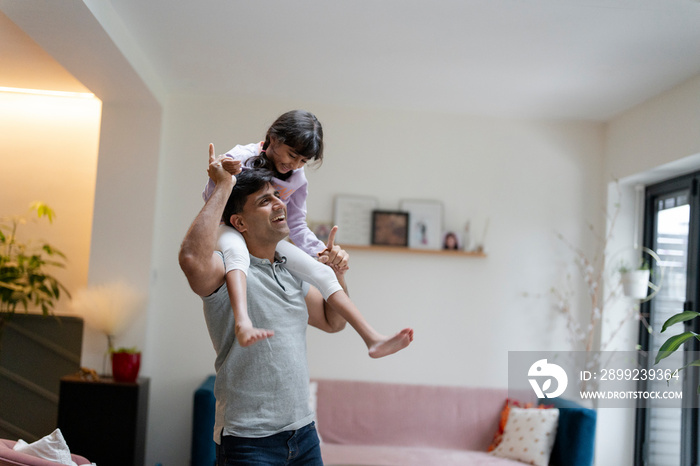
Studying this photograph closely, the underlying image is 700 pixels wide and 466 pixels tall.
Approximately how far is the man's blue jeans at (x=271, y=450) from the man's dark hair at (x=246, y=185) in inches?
25.1

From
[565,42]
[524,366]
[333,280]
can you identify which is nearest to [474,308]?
[524,366]

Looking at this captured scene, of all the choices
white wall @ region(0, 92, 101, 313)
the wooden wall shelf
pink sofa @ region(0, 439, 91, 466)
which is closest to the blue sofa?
the wooden wall shelf

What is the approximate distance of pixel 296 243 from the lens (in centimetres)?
217

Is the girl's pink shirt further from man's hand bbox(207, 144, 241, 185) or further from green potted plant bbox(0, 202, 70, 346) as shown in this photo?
green potted plant bbox(0, 202, 70, 346)

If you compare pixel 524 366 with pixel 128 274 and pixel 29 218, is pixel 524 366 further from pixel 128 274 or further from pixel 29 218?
pixel 29 218

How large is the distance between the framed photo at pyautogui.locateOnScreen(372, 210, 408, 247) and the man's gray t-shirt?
10.1 feet

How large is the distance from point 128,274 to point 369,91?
6.99ft

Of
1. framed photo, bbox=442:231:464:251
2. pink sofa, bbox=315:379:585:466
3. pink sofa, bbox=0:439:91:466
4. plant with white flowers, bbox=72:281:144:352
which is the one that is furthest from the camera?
framed photo, bbox=442:231:464:251

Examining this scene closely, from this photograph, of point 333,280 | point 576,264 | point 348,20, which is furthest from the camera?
point 576,264

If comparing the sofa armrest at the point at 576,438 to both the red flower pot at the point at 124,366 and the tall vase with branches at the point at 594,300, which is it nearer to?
the tall vase with branches at the point at 594,300

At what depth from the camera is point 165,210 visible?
4840 mm

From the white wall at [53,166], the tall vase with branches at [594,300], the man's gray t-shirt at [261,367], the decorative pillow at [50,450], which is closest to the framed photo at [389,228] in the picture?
the tall vase with branches at [594,300]

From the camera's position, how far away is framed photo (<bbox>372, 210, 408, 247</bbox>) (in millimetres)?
4898

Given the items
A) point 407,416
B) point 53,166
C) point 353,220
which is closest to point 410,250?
point 353,220
